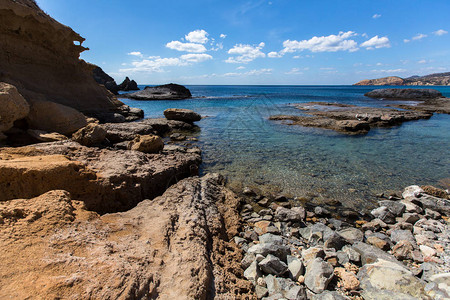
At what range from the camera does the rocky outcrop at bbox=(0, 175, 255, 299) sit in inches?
101

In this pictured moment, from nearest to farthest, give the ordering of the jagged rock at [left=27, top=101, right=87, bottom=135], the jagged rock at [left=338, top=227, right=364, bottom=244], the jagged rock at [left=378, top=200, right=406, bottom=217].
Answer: the jagged rock at [left=338, top=227, right=364, bottom=244] < the jagged rock at [left=378, top=200, right=406, bottom=217] < the jagged rock at [left=27, top=101, right=87, bottom=135]

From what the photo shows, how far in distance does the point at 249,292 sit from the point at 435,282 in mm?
3357

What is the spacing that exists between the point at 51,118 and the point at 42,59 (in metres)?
8.31

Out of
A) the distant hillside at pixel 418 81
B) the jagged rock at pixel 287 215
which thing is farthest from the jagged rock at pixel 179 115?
the distant hillside at pixel 418 81

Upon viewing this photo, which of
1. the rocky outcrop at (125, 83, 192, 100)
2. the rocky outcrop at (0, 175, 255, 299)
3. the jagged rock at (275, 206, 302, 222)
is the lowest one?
the jagged rock at (275, 206, 302, 222)

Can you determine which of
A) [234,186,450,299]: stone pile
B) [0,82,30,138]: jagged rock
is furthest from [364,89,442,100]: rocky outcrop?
[0,82,30,138]: jagged rock

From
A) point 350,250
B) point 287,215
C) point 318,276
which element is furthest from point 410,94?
point 318,276

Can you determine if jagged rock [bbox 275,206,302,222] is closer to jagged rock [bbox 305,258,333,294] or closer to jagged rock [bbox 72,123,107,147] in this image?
jagged rock [bbox 305,258,333,294]

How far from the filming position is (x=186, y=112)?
891 inches

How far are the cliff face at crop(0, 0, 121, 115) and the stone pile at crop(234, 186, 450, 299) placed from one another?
13654 mm

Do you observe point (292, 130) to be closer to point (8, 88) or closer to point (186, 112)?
point (186, 112)

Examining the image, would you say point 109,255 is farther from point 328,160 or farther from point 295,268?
point 328,160

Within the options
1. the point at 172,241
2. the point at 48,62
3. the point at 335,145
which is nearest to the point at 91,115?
the point at 48,62

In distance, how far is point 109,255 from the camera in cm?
312
